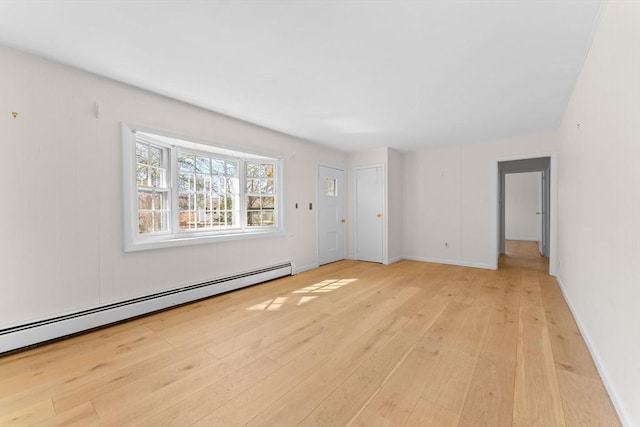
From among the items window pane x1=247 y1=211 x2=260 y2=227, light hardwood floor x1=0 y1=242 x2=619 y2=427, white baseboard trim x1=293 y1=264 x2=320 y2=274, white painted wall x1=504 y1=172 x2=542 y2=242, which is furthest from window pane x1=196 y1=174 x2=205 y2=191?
white painted wall x1=504 y1=172 x2=542 y2=242

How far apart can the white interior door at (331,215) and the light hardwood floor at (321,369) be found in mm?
2166

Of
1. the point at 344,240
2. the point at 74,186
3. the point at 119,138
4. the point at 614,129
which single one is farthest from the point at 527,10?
the point at 344,240

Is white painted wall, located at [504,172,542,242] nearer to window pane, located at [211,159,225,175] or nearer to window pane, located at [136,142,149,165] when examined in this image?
window pane, located at [211,159,225,175]

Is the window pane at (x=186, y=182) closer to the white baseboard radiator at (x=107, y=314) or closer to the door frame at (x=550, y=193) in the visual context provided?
the white baseboard radiator at (x=107, y=314)

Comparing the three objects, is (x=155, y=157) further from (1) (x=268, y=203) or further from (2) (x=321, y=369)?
(2) (x=321, y=369)

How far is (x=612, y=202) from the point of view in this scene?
1.57 meters

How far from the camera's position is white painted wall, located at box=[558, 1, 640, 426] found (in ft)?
4.12

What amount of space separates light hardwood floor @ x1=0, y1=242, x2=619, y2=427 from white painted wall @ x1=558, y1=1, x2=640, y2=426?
0.82 ft

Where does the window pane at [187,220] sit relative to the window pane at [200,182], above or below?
A: below

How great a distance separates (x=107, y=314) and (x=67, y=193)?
1178mm

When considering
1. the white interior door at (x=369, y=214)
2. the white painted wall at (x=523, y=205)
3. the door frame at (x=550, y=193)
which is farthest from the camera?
the white painted wall at (x=523, y=205)

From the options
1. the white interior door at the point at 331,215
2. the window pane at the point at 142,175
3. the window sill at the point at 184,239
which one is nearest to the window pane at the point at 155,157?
the window pane at the point at 142,175

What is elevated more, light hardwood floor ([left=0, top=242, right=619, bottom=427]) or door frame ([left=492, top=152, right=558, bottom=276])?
door frame ([left=492, top=152, right=558, bottom=276])

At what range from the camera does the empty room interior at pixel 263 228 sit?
4.95 ft
